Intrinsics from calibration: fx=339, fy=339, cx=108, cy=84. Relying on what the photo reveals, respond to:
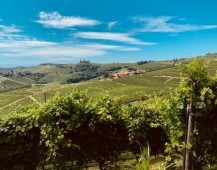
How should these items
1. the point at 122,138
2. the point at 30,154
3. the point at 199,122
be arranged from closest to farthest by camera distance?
1. the point at 199,122
2. the point at 30,154
3. the point at 122,138

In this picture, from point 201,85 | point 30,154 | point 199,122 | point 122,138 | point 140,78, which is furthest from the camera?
point 140,78

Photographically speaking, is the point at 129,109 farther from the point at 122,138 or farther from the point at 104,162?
the point at 104,162

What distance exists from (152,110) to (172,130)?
1817 millimetres

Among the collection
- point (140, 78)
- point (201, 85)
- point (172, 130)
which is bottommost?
point (140, 78)

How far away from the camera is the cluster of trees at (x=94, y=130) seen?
11023 mm

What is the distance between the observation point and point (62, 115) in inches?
472

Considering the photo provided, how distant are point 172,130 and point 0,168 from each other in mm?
6013

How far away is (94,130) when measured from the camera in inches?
475

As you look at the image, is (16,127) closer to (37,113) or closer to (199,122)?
(37,113)

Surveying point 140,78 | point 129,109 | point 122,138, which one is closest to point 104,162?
point 122,138

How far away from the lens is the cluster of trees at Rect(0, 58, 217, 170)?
11.0 metres

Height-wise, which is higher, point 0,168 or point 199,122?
point 199,122

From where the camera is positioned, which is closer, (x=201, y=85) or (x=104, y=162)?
(x=201, y=85)

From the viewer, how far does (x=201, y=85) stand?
9.71 m
